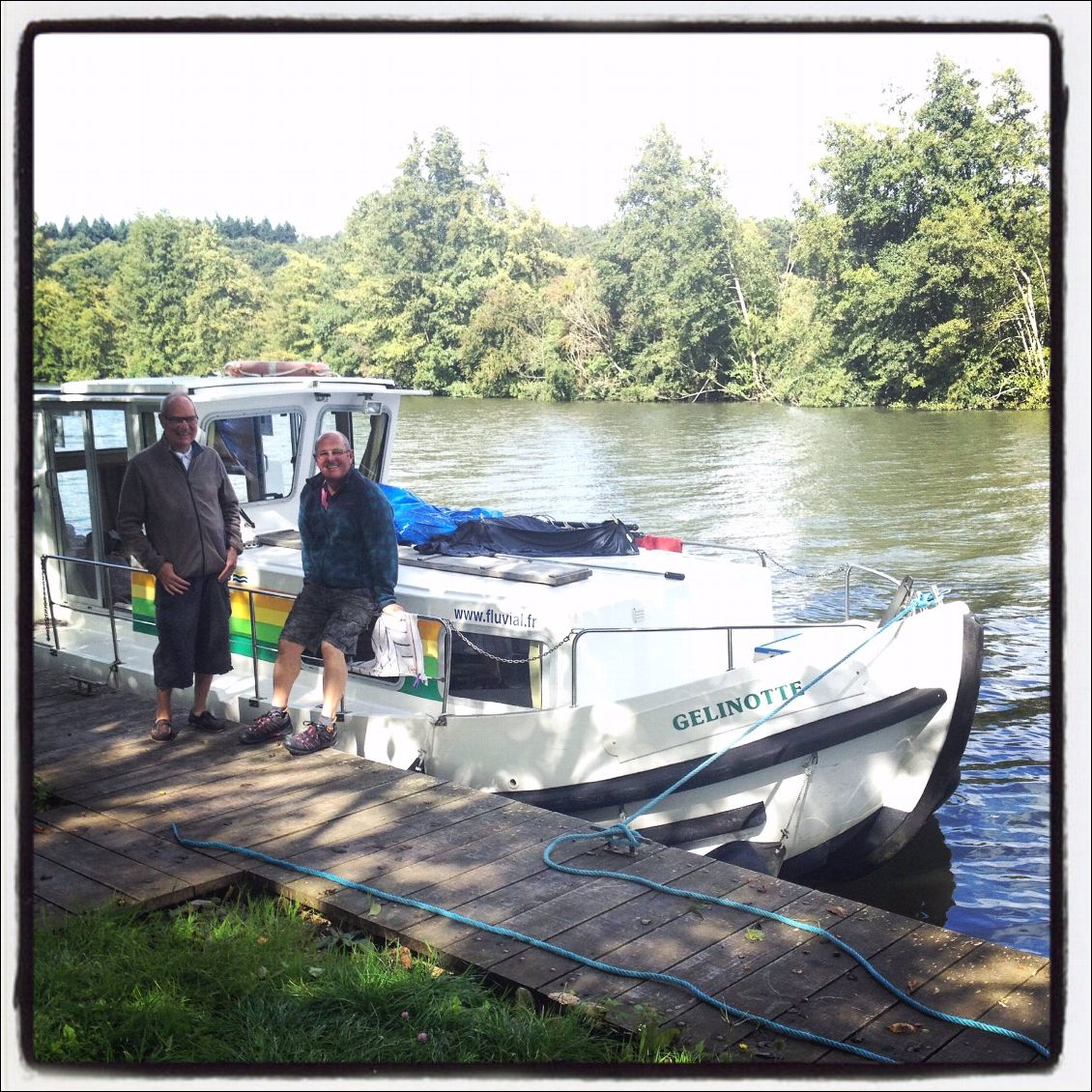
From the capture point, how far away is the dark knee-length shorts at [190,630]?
20.4ft

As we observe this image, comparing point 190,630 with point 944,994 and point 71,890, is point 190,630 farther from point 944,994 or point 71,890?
point 944,994

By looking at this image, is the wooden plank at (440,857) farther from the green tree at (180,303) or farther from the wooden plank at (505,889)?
the green tree at (180,303)

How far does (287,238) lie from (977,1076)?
69908 millimetres

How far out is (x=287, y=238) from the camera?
6831 centimetres

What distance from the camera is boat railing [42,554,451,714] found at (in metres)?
6.77

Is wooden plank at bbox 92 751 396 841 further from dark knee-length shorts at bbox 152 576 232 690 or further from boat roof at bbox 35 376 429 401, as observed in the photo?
boat roof at bbox 35 376 429 401

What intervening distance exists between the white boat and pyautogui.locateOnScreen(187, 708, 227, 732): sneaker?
39cm

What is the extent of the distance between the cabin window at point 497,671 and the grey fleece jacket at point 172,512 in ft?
4.85

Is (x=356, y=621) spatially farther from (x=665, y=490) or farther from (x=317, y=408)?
(x=665, y=490)

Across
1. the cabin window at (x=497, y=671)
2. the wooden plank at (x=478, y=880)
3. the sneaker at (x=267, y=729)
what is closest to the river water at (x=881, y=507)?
the wooden plank at (x=478, y=880)

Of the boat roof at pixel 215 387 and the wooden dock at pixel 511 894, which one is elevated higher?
the boat roof at pixel 215 387

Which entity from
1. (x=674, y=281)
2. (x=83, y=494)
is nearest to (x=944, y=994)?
(x=83, y=494)

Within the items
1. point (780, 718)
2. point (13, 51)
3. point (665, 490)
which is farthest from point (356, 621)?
point (665, 490)

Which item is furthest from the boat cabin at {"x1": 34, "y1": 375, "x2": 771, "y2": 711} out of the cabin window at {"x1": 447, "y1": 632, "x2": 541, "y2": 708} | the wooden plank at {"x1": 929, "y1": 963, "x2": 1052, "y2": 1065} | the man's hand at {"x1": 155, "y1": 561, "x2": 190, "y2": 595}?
the wooden plank at {"x1": 929, "y1": 963, "x2": 1052, "y2": 1065}
